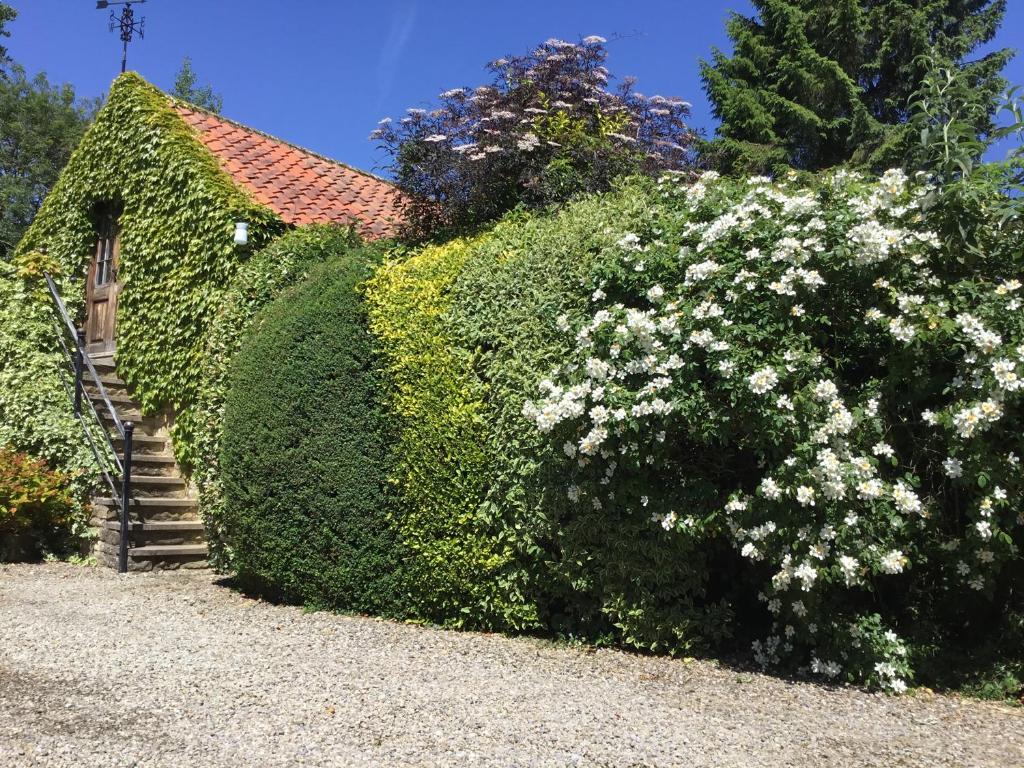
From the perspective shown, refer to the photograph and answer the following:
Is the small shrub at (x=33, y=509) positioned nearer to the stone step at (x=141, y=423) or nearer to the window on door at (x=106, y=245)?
the stone step at (x=141, y=423)

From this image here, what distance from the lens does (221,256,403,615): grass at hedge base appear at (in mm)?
5836

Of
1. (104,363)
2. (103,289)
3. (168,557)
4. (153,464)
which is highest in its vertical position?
(103,289)

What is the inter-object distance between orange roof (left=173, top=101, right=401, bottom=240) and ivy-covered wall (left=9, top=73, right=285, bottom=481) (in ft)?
1.54

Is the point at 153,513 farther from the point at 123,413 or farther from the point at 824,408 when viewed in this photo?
the point at 824,408

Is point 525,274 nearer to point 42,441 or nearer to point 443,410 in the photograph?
point 443,410

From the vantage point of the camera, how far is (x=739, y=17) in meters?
19.2

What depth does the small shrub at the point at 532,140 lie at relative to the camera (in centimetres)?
754

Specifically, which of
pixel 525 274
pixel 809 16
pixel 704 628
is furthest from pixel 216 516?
pixel 809 16

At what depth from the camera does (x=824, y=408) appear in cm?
404

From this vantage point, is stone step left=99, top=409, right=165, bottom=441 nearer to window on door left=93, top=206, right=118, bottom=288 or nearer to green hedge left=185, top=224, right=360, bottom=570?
green hedge left=185, top=224, right=360, bottom=570

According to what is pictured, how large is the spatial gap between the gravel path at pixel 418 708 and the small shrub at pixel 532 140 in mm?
4198

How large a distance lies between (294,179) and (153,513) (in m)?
4.80

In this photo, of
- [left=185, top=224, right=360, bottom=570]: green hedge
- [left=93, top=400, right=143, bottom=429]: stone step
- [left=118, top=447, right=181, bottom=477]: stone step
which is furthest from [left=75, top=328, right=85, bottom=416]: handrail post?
[left=185, top=224, right=360, bottom=570]: green hedge

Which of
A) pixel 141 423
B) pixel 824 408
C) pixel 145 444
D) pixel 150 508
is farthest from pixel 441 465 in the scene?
pixel 141 423
